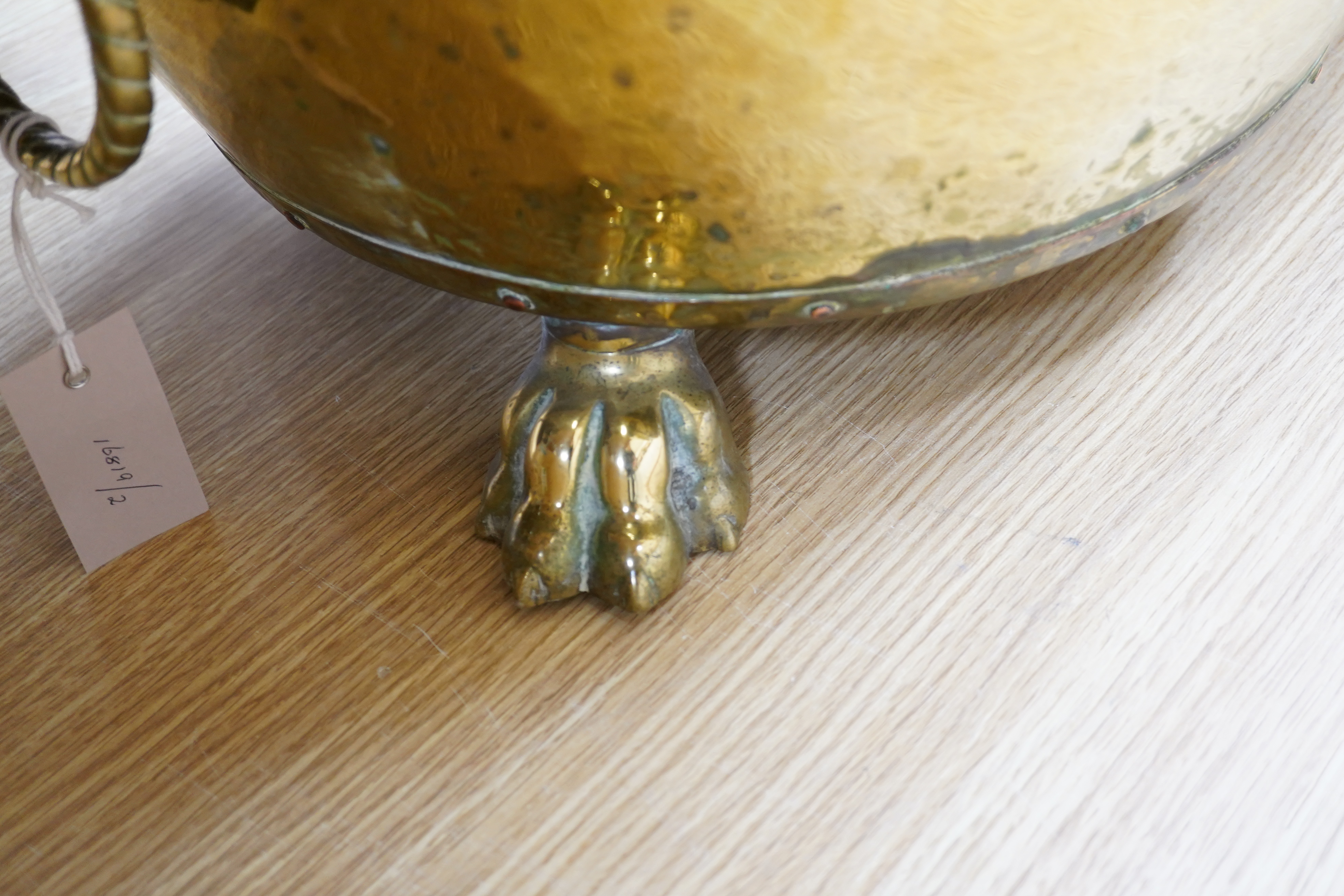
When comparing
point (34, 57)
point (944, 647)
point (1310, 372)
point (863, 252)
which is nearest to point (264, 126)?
point (863, 252)

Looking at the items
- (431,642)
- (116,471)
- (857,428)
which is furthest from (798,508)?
(116,471)

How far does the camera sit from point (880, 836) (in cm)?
42

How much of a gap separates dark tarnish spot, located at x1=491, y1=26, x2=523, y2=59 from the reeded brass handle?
0.12 m

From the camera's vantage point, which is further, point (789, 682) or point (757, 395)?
point (757, 395)

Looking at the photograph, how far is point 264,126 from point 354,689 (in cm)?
21

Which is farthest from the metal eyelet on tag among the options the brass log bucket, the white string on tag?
the brass log bucket

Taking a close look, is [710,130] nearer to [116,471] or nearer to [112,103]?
[112,103]

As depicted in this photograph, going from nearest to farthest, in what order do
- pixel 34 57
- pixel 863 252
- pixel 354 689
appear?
pixel 863 252, pixel 354 689, pixel 34 57

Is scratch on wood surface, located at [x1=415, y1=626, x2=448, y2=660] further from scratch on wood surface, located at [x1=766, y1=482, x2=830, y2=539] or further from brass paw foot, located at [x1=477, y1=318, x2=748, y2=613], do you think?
scratch on wood surface, located at [x1=766, y1=482, x2=830, y2=539]

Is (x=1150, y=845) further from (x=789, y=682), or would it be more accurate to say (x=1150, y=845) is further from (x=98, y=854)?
(x=98, y=854)

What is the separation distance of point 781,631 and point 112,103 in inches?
11.5

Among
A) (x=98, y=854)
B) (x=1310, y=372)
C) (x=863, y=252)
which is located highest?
(x=863, y=252)

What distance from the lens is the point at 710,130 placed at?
338 millimetres

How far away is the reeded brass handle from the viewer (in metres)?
0.36
